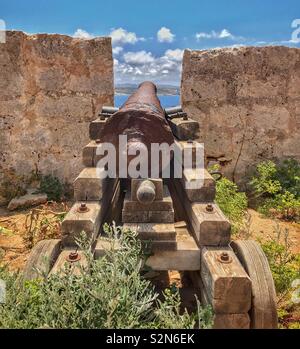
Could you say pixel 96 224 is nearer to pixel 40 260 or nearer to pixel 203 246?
pixel 40 260

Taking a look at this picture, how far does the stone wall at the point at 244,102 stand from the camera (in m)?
6.14

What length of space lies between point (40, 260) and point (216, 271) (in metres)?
1.03

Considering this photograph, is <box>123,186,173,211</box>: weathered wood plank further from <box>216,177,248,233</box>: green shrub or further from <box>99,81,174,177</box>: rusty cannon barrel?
<box>216,177,248,233</box>: green shrub

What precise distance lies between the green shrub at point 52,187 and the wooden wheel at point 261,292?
4.17m

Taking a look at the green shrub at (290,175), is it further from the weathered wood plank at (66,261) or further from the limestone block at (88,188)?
the weathered wood plank at (66,261)

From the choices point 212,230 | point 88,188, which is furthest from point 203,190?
point 88,188

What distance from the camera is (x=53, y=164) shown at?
6402mm

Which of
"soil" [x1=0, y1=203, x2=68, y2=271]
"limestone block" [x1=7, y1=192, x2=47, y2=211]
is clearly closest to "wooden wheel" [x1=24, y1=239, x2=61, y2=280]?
"soil" [x1=0, y1=203, x2=68, y2=271]

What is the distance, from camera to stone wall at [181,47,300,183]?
6.14 metres

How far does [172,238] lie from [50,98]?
4317 millimetres

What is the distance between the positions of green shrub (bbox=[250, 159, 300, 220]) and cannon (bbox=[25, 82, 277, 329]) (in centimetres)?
318

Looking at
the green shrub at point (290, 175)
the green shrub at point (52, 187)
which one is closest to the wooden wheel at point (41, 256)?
the green shrub at point (52, 187)

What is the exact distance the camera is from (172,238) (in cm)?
254

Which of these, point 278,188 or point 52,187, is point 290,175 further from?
point 52,187
